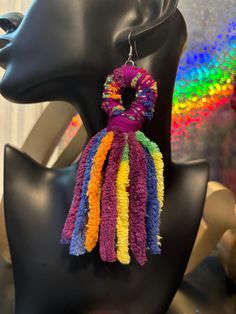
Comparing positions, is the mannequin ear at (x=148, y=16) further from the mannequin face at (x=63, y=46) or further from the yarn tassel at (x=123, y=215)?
the yarn tassel at (x=123, y=215)

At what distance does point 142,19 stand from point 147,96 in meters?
0.12

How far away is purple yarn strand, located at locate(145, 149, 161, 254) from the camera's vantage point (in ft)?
1.63

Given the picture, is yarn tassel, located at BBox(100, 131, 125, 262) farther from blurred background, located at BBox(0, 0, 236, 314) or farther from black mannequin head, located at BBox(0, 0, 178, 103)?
blurred background, located at BBox(0, 0, 236, 314)

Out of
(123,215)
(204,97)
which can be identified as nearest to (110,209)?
(123,215)

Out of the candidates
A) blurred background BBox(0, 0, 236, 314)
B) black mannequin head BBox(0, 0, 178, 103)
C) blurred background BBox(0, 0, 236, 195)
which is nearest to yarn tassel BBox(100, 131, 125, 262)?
black mannequin head BBox(0, 0, 178, 103)

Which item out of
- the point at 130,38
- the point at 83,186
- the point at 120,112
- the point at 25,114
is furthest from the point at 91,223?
the point at 25,114

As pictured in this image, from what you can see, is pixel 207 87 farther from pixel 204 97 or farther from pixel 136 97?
pixel 136 97

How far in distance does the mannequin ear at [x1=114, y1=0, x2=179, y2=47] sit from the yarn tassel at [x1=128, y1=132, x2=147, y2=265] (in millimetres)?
160

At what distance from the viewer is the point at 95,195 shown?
1.63 feet

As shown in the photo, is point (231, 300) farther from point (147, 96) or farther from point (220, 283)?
point (147, 96)

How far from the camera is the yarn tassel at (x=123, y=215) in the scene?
19.1 inches

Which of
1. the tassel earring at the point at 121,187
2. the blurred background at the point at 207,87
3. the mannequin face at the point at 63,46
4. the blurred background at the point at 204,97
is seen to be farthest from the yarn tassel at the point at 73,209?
the blurred background at the point at 207,87

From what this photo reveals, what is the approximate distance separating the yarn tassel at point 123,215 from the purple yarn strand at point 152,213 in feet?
0.10

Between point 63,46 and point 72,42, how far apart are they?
0.05ft
